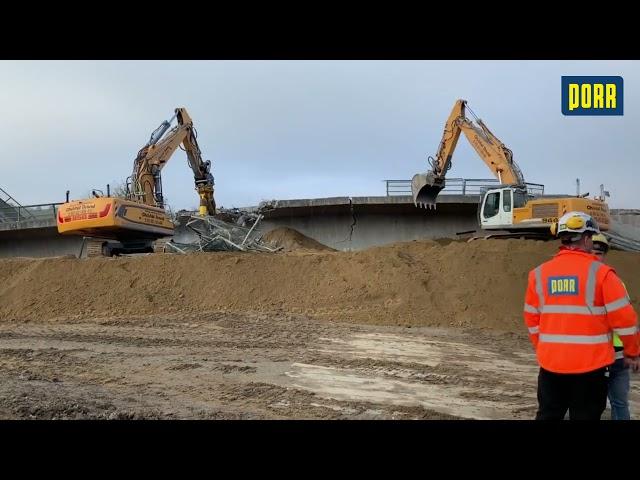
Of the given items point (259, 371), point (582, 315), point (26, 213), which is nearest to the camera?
point (582, 315)

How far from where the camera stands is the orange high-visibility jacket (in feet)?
11.0

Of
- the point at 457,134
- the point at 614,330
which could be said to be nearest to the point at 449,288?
the point at 457,134

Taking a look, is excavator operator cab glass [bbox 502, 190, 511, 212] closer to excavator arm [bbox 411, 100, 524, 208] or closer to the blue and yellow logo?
excavator arm [bbox 411, 100, 524, 208]

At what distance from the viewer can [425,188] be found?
63.9 feet

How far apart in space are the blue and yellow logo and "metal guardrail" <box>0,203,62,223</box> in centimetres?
2932

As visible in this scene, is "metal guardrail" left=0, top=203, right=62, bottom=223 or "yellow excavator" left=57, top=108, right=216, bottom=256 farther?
"metal guardrail" left=0, top=203, right=62, bottom=223

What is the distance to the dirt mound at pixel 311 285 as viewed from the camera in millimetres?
13047

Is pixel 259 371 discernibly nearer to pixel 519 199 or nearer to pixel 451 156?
pixel 519 199

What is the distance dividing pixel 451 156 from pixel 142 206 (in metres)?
10.7

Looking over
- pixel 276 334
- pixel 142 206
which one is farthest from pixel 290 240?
pixel 276 334

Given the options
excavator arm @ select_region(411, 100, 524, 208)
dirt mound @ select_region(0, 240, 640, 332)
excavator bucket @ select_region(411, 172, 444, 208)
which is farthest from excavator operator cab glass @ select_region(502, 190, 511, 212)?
excavator bucket @ select_region(411, 172, 444, 208)

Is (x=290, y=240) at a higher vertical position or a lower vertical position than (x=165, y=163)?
lower

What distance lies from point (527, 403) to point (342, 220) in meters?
20.3

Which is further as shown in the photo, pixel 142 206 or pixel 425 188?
pixel 425 188
